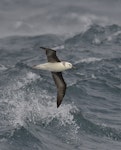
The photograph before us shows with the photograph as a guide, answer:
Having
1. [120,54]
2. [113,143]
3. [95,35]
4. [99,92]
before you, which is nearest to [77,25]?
[95,35]

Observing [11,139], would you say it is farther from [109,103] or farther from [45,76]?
[45,76]

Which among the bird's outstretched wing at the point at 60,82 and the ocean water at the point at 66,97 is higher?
the bird's outstretched wing at the point at 60,82

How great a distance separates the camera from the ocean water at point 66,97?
23.4 metres

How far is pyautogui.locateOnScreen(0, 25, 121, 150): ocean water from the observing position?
2344 cm

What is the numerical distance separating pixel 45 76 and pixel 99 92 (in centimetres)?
288

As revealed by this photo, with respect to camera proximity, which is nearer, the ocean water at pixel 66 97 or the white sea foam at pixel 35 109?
the ocean water at pixel 66 97

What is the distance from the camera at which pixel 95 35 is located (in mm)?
38875

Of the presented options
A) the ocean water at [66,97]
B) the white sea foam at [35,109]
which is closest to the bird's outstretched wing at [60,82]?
the ocean water at [66,97]

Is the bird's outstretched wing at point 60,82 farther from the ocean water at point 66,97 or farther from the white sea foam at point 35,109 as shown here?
the white sea foam at point 35,109

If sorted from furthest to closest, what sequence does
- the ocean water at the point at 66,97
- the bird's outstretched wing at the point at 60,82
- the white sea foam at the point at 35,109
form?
the white sea foam at the point at 35,109
the ocean water at the point at 66,97
the bird's outstretched wing at the point at 60,82

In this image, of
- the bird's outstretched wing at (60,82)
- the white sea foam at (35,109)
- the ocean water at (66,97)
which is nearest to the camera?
the bird's outstretched wing at (60,82)

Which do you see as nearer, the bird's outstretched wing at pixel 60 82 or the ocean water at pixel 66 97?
the bird's outstretched wing at pixel 60 82

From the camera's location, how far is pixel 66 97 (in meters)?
28.4

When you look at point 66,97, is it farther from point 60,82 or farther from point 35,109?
point 60,82
